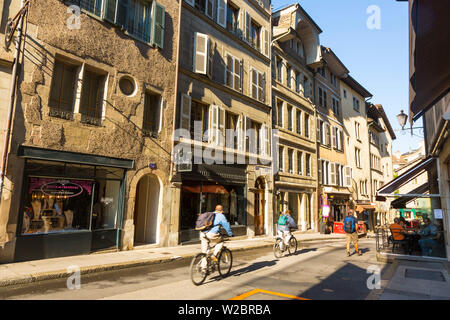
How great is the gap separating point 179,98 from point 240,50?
20.4ft

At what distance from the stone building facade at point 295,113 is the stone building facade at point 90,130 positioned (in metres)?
9.41

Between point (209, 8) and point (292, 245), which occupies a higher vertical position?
point (209, 8)

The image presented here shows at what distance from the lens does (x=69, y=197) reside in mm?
9539

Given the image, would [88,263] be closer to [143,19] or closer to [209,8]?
[143,19]

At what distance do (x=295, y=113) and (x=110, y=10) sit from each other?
15291 mm

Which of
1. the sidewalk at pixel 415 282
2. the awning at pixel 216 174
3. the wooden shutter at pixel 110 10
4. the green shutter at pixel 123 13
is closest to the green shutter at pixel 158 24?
the green shutter at pixel 123 13

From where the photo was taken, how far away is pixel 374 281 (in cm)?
712

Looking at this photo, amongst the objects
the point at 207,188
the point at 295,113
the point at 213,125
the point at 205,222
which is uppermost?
the point at 295,113

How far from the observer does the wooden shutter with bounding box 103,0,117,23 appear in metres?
10.7

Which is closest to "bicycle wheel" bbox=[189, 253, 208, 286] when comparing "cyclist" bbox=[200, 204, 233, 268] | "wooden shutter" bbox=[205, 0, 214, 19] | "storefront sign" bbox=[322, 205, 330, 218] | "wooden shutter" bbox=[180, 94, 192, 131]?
"cyclist" bbox=[200, 204, 233, 268]

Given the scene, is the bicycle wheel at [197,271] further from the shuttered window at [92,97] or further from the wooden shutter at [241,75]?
the wooden shutter at [241,75]

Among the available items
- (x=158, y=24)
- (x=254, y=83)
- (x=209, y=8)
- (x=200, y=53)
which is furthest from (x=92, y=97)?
(x=254, y=83)
